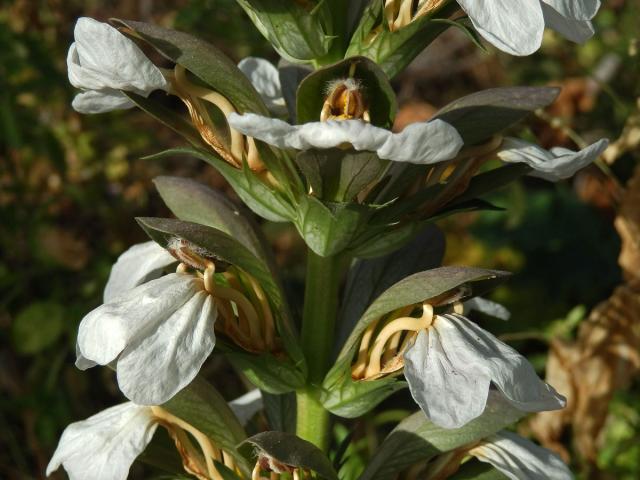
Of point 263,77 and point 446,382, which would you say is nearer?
point 446,382

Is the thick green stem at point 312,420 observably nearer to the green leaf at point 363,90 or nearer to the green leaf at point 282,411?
the green leaf at point 282,411

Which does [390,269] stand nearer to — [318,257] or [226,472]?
[318,257]

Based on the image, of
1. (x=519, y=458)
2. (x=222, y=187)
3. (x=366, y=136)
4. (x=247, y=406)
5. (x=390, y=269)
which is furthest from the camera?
(x=222, y=187)

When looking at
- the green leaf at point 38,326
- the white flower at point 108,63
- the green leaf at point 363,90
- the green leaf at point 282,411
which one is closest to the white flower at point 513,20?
the green leaf at point 363,90

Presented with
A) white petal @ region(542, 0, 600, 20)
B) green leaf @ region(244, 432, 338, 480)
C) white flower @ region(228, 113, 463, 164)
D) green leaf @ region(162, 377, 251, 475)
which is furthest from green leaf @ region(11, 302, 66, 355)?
white petal @ region(542, 0, 600, 20)

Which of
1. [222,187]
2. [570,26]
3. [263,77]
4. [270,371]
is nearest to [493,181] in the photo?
[570,26]

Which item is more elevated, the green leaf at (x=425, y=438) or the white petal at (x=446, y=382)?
the white petal at (x=446, y=382)
